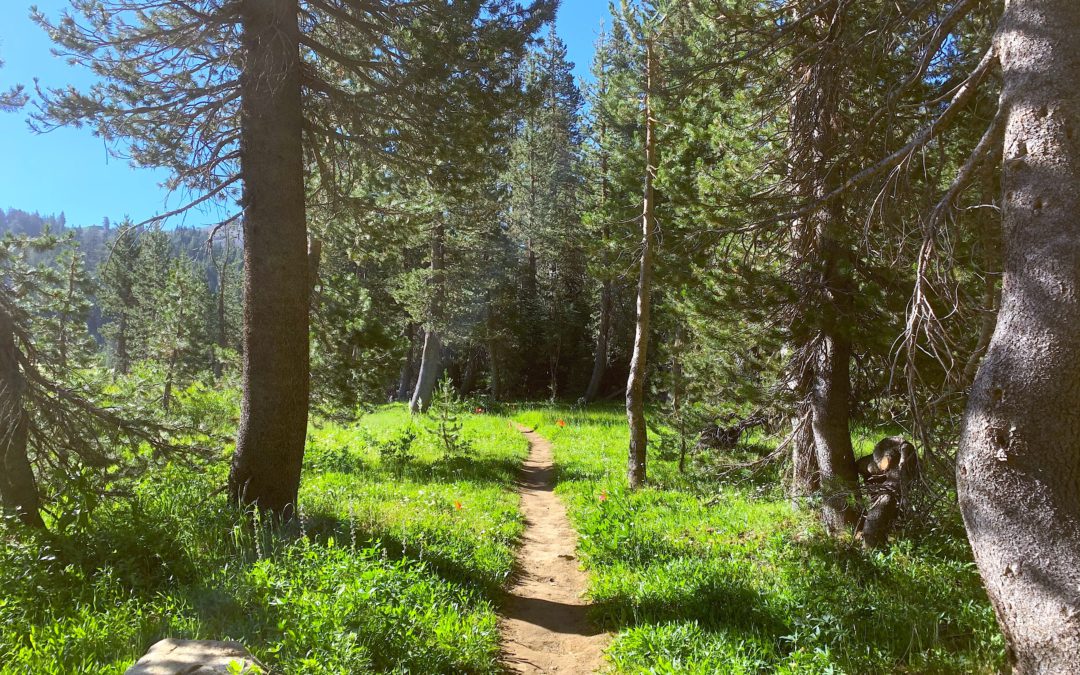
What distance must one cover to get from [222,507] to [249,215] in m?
3.01

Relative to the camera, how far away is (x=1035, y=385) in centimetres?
317

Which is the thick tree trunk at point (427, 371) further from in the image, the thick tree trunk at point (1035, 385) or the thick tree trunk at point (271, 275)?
the thick tree trunk at point (1035, 385)

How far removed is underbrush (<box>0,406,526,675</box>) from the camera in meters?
3.77

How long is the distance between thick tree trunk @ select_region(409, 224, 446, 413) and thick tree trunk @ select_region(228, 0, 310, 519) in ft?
48.2

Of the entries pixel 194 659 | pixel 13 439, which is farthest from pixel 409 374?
pixel 194 659

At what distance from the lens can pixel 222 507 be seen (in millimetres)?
5965

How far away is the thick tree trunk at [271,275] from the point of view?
241 inches

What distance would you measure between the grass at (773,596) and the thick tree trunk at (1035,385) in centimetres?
132

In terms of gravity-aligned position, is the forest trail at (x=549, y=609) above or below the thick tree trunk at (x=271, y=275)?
below

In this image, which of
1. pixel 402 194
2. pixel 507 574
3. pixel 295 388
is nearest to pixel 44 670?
pixel 295 388

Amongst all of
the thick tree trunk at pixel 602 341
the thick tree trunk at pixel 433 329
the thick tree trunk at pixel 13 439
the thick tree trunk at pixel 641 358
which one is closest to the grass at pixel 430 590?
the thick tree trunk at pixel 13 439

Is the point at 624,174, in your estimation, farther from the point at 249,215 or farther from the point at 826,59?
the point at 249,215

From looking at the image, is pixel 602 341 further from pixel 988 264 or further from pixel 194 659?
pixel 194 659

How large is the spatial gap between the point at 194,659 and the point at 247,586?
151cm
